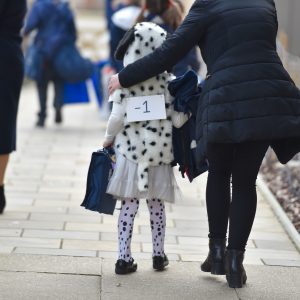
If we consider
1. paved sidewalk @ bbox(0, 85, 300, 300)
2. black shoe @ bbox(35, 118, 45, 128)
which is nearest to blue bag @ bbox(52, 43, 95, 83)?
black shoe @ bbox(35, 118, 45, 128)

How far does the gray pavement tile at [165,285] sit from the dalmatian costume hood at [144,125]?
50 centimetres

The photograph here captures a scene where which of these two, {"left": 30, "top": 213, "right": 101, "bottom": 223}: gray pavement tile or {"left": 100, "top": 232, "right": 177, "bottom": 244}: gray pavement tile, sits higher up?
{"left": 100, "top": 232, "right": 177, "bottom": 244}: gray pavement tile

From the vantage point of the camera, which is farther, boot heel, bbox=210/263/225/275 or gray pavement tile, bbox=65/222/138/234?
gray pavement tile, bbox=65/222/138/234

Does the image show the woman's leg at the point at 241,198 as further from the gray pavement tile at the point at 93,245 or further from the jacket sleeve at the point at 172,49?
the gray pavement tile at the point at 93,245

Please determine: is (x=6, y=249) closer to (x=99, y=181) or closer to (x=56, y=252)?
(x=56, y=252)

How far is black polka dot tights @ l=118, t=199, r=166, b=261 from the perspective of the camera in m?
5.00

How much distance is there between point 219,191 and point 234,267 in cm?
40

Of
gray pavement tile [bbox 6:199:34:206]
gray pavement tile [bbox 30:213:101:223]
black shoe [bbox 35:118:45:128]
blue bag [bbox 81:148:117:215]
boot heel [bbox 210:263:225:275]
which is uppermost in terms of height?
blue bag [bbox 81:148:117:215]

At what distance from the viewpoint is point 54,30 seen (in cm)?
1123

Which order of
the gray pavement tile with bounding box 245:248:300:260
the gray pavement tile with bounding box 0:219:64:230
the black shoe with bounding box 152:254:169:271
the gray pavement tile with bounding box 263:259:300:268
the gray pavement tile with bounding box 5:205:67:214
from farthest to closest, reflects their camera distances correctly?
1. the gray pavement tile with bounding box 5:205:67:214
2. the gray pavement tile with bounding box 0:219:64:230
3. the gray pavement tile with bounding box 245:248:300:260
4. the gray pavement tile with bounding box 263:259:300:268
5. the black shoe with bounding box 152:254:169:271

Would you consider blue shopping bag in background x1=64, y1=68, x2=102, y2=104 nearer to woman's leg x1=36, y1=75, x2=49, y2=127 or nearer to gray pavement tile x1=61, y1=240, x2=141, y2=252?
woman's leg x1=36, y1=75, x2=49, y2=127

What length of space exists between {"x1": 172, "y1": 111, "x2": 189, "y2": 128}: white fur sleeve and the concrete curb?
1422mm

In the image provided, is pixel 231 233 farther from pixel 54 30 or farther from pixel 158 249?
pixel 54 30

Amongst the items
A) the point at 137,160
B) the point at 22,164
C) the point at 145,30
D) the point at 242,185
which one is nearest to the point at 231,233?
the point at 242,185
